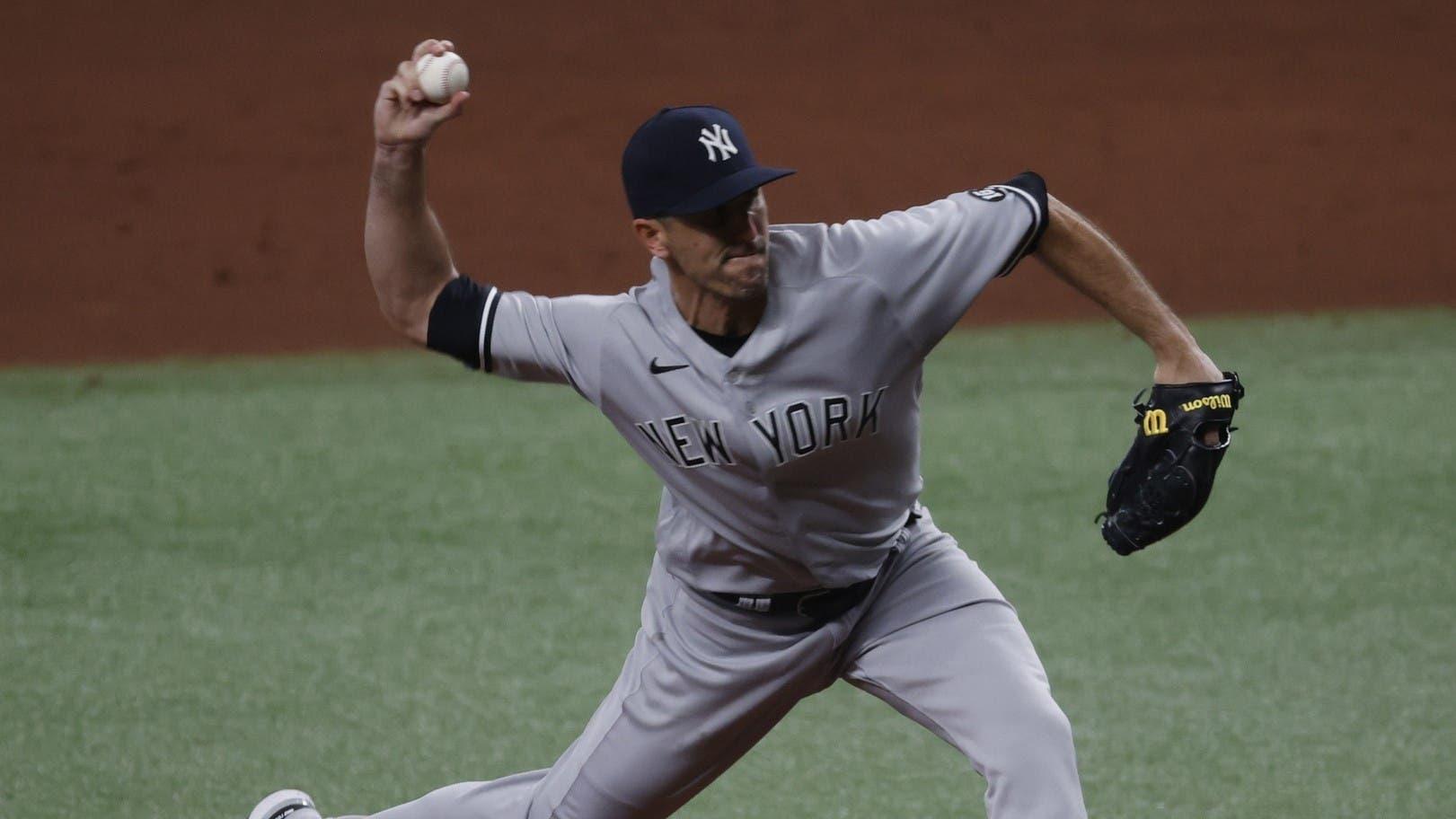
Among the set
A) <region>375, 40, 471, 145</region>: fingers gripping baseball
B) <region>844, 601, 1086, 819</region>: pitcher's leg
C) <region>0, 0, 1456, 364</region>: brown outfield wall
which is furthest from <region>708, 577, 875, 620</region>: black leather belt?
<region>0, 0, 1456, 364</region>: brown outfield wall

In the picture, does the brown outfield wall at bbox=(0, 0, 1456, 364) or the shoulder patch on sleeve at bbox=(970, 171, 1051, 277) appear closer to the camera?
the shoulder patch on sleeve at bbox=(970, 171, 1051, 277)

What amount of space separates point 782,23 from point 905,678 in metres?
10.3

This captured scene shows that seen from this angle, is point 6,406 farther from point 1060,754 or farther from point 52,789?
point 1060,754

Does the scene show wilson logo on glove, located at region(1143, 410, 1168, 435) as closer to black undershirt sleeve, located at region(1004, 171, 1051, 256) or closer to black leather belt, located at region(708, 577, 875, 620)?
black undershirt sleeve, located at region(1004, 171, 1051, 256)

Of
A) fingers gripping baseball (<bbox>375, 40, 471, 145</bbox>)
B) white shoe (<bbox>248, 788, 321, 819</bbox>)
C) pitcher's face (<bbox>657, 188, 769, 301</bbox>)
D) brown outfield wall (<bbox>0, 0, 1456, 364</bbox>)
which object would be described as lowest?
brown outfield wall (<bbox>0, 0, 1456, 364</bbox>)

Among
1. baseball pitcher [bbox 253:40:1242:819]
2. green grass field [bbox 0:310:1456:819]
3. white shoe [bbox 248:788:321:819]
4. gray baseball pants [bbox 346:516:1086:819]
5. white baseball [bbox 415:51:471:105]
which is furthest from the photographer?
green grass field [bbox 0:310:1456:819]

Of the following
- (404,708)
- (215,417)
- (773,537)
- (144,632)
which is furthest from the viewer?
(215,417)

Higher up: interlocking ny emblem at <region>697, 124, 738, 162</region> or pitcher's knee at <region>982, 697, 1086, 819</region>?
interlocking ny emblem at <region>697, 124, 738, 162</region>

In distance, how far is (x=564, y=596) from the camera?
6078mm

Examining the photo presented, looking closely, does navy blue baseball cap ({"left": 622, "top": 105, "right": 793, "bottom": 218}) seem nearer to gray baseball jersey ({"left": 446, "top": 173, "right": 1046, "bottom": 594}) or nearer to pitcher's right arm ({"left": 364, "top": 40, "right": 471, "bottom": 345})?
gray baseball jersey ({"left": 446, "top": 173, "right": 1046, "bottom": 594})

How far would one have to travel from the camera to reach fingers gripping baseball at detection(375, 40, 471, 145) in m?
→ 2.96

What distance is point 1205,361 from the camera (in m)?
3.17

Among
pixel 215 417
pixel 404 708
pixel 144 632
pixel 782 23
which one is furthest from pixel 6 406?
pixel 782 23

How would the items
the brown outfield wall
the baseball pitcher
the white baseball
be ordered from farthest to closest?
1. the brown outfield wall
2. the baseball pitcher
3. the white baseball
